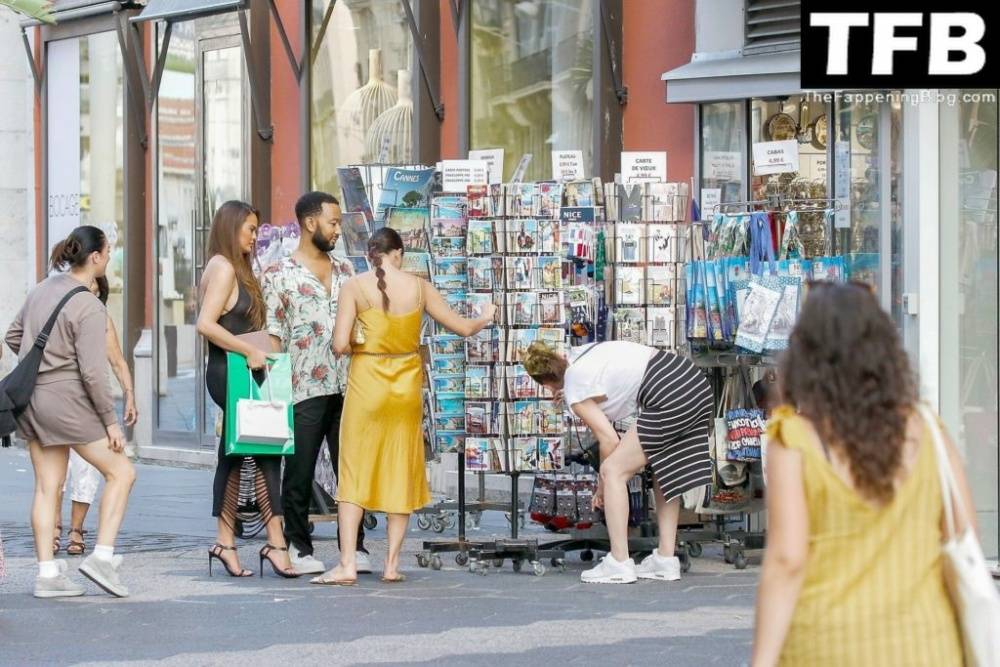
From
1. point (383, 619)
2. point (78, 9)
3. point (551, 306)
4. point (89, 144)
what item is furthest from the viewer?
point (89, 144)

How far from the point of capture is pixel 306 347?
9648 millimetres

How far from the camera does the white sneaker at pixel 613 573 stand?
9242 mm

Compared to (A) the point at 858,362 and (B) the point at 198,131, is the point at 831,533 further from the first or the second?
(B) the point at 198,131

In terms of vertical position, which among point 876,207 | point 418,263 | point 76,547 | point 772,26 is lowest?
point 76,547

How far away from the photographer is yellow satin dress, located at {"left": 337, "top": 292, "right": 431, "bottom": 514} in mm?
9156

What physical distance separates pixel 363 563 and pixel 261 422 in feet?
3.43

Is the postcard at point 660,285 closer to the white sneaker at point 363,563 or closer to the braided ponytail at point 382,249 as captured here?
the braided ponytail at point 382,249

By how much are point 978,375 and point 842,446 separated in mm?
5563

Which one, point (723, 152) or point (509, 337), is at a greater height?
point (723, 152)

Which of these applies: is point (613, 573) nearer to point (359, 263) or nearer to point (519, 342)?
point (519, 342)

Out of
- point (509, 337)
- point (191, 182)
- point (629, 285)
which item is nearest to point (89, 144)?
point (191, 182)

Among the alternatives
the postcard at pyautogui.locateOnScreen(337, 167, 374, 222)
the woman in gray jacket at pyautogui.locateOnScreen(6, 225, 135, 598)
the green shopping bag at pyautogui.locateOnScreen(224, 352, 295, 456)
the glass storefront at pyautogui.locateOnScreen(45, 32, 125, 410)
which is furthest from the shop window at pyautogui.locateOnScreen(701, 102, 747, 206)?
the glass storefront at pyautogui.locateOnScreen(45, 32, 125, 410)

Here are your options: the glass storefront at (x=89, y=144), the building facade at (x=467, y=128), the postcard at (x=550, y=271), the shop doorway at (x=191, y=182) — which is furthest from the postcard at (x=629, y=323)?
the glass storefront at (x=89, y=144)

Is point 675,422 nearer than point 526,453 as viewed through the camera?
Yes
